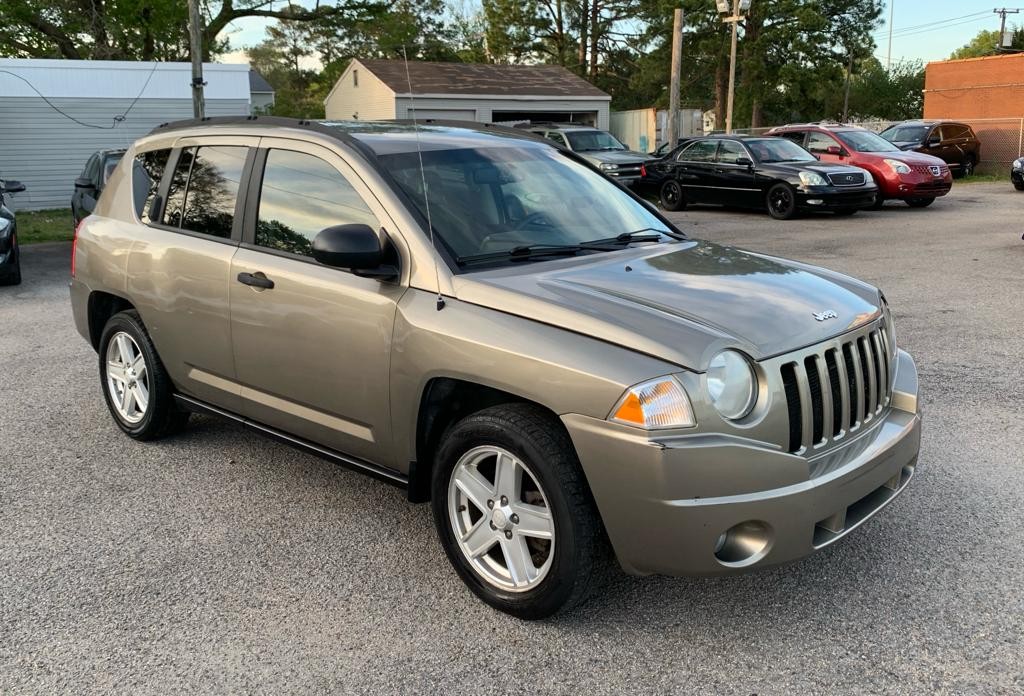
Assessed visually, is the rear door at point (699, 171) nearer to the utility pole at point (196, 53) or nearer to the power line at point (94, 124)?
the utility pole at point (196, 53)

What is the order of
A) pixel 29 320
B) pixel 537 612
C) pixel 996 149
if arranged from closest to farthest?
1. pixel 537 612
2. pixel 29 320
3. pixel 996 149

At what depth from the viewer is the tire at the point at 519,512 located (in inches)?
124

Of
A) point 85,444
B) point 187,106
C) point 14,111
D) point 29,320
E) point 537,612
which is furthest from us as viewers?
point 187,106

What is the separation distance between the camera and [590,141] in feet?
74.0

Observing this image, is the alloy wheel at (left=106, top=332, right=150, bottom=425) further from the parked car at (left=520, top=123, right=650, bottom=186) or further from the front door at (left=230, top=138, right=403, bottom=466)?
the parked car at (left=520, top=123, right=650, bottom=186)

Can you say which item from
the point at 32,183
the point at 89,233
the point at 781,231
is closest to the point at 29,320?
the point at 89,233

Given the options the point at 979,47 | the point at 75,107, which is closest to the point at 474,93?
the point at 75,107

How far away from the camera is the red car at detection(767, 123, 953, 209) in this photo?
18.9 meters

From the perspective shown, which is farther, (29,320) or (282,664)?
(29,320)

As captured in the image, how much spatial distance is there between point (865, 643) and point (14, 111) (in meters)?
24.5

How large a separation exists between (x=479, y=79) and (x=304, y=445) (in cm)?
3426

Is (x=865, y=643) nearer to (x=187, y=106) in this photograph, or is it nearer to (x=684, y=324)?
(x=684, y=324)

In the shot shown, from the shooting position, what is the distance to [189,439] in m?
5.46

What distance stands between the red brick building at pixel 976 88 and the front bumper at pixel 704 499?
35.7 metres
